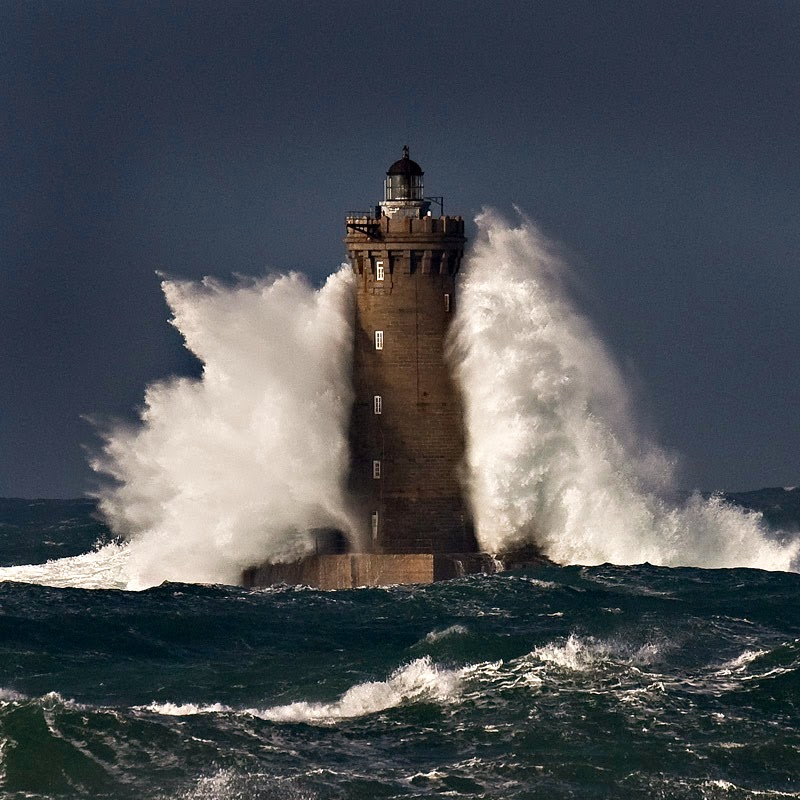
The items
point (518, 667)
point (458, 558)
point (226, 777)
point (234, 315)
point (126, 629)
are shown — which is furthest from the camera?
point (234, 315)

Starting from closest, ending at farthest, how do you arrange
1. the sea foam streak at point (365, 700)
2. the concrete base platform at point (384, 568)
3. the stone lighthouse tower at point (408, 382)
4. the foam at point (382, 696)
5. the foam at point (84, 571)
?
the sea foam streak at point (365, 700) → the foam at point (382, 696) → the concrete base platform at point (384, 568) → the stone lighthouse tower at point (408, 382) → the foam at point (84, 571)

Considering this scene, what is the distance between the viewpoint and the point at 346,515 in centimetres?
5206

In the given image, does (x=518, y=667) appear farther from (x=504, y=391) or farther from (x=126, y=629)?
(x=504, y=391)

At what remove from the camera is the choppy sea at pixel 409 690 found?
30797 millimetres

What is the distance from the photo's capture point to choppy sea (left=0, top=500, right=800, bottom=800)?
30797mm

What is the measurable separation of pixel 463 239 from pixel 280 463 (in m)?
6.90

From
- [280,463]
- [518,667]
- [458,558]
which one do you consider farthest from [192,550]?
[518,667]

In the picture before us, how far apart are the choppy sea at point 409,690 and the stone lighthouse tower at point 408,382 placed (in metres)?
2.64

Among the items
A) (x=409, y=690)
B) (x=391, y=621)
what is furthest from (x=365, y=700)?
(x=391, y=621)

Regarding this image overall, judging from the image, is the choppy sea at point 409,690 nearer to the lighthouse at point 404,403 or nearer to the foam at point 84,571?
the lighthouse at point 404,403

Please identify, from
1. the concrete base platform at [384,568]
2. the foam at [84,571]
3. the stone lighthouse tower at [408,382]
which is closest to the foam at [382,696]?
the concrete base platform at [384,568]

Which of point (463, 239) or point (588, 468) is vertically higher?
point (463, 239)

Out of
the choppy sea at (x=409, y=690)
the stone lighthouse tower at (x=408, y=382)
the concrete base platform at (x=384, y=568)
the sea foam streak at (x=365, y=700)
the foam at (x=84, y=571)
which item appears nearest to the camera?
the choppy sea at (x=409, y=690)

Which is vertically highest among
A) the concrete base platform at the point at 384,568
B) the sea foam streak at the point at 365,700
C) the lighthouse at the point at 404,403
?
the lighthouse at the point at 404,403
